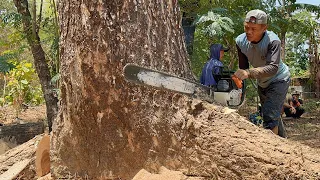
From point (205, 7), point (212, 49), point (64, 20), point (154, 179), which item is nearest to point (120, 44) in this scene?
point (64, 20)

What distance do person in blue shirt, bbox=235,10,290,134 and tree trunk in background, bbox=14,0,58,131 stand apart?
4.22 meters

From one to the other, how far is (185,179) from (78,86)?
812 mm

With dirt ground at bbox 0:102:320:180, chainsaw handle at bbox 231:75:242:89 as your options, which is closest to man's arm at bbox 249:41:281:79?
chainsaw handle at bbox 231:75:242:89

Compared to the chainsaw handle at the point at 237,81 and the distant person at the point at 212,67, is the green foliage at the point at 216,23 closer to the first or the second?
the distant person at the point at 212,67

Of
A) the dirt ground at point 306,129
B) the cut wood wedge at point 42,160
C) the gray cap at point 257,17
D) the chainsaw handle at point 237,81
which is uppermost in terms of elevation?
the gray cap at point 257,17

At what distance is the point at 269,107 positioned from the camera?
3166mm

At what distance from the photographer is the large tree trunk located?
2178mm

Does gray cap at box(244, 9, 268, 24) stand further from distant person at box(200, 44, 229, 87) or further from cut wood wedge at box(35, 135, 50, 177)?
cut wood wedge at box(35, 135, 50, 177)

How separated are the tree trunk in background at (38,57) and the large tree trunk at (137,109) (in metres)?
4.46

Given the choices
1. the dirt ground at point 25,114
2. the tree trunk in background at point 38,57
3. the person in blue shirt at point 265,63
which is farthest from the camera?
the dirt ground at point 25,114

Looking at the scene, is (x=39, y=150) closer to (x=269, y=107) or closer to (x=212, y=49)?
(x=269, y=107)

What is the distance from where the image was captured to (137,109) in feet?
7.41

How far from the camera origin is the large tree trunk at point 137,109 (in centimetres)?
218

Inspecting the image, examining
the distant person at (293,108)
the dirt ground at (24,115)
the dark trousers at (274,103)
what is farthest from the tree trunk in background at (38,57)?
the distant person at (293,108)
